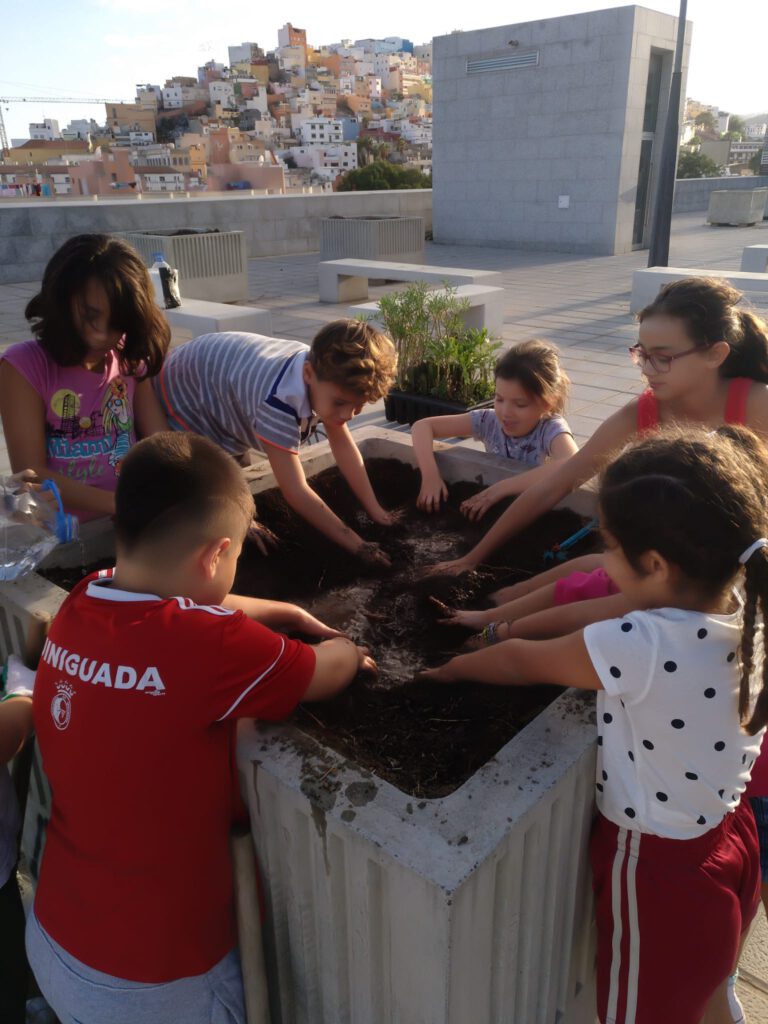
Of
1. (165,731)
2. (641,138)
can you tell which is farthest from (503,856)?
(641,138)

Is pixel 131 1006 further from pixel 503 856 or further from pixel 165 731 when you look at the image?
pixel 503 856

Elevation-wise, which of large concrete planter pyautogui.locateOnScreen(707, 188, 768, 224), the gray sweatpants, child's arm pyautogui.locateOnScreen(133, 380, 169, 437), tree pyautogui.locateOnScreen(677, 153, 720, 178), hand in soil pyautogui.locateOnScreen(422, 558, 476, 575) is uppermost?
tree pyautogui.locateOnScreen(677, 153, 720, 178)

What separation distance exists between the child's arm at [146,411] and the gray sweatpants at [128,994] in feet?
5.43

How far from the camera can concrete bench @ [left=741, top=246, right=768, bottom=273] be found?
397 inches

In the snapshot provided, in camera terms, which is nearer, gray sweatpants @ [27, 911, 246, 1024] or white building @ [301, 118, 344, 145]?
gray sweatpants @ [27, 911, 246, 1024]

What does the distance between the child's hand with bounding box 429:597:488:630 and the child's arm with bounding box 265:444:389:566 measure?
38cm

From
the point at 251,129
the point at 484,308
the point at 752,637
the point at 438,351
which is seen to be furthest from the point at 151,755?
the point at 251,129

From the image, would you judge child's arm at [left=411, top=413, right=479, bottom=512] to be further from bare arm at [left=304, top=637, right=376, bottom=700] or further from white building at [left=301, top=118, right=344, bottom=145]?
white building at [left=301, top=118, right=344, bottom=145]

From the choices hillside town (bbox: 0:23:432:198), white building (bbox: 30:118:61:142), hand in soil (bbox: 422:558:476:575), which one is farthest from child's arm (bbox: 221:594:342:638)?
white building (bbox: 30:118:61:142)

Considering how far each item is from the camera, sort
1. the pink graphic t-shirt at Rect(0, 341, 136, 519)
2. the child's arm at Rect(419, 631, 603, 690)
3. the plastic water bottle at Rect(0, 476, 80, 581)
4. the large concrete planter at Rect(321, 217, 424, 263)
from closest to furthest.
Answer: the child's arm at Rect(419, 631, 603, 690) < the plastic water bottle at Rect(0, 476, 80, 581) < the pink graphic t-shirt at Rect(0, 341, 136, 519) < the large concrete planter at Rect(321, 217, 424, 263)

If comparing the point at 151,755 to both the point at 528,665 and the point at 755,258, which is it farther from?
the point at 755,258

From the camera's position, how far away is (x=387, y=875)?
1163 mm

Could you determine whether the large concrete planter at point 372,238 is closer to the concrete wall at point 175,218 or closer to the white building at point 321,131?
the concrete wall at point 175,218

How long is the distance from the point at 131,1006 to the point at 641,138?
58.9 feet
